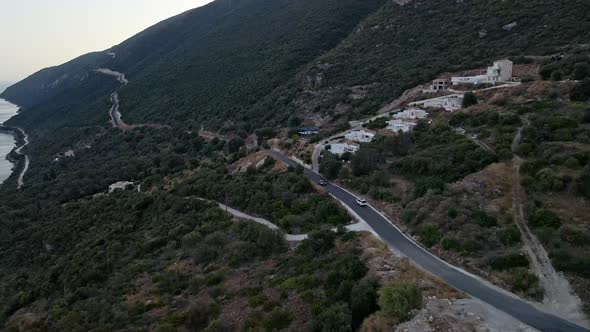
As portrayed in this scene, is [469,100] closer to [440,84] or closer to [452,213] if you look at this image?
[440,84]

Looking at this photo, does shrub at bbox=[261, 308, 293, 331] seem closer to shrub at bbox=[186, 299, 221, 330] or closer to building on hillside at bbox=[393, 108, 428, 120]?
shrub at bbox=[186, 299, 221, 330]

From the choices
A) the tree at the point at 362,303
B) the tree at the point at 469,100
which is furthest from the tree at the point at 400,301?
the tree at the point at 469,100

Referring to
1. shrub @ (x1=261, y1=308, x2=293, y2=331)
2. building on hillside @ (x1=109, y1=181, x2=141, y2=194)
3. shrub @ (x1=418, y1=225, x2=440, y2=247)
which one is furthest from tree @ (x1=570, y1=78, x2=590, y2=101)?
building on hillside @ (x1=109, y1=181, x2=141, y2=194)

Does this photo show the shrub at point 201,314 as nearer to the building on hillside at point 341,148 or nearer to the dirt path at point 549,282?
the dirt path at point 549,282

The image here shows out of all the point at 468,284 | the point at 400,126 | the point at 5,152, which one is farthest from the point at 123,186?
the point at 5,152

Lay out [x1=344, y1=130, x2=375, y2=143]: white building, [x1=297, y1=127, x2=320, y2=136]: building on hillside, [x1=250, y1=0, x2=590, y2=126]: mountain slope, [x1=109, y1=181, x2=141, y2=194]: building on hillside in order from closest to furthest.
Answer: [x1=344, y1=130, x2=375, y2=143]: white building → [x1=109, y1=181, x2=141, y2=194]: building on hillside → [x1=297, y1=127, x2=320, y2=136]: building on hillside → [x1=250, y1=0, x2=590, y2=126]: mountain slope
